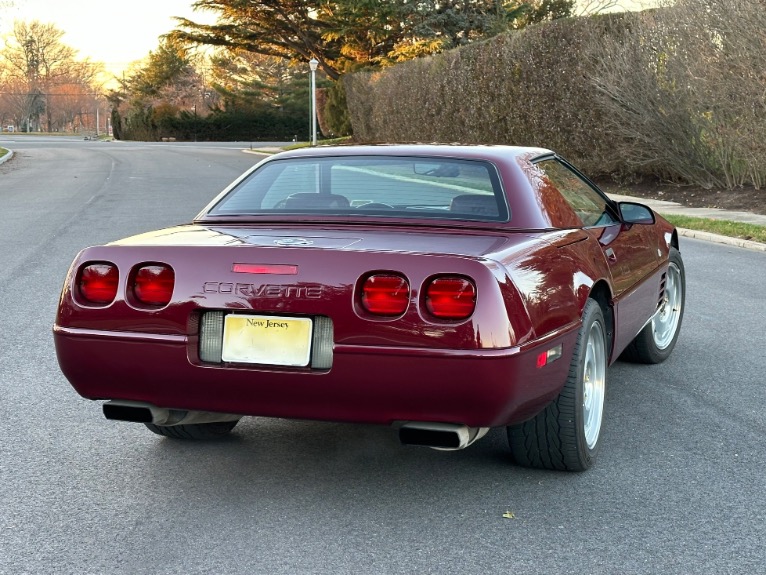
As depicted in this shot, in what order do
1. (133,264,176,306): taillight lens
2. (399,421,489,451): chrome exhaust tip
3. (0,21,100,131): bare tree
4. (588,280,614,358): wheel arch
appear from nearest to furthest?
1. (399,421,489,451): chrome exhaust tip
2. (133,264,176,306): taillight lens
3. (588,280,614,358): wheel arch
4. (0,21,100,131): bare tree

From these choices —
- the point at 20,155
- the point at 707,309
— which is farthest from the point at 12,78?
the point at 707,309

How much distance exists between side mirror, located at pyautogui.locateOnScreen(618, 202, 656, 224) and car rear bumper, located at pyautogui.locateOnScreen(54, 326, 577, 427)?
1589 mm

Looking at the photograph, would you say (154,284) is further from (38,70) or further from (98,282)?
(38,70)

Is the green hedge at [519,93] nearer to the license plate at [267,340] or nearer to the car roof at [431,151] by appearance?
the car roof at [431,151]

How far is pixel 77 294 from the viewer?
388cm

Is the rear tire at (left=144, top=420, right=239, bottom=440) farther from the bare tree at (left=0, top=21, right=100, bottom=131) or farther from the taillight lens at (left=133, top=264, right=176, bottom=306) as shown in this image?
the bare tree at (left=0, top=21, right=100, bottom=131)

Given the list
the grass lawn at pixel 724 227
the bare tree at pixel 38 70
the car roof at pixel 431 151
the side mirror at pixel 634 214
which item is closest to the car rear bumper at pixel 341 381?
the car roof at pixel 431 151

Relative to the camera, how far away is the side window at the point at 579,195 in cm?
485

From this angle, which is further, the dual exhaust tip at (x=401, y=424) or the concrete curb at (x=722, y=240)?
the concrete curb at (x=722, y=240)

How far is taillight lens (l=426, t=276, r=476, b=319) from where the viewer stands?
11.4 feet

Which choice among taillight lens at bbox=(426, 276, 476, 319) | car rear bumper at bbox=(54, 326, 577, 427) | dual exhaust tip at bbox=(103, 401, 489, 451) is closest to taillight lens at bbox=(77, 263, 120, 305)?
car rear bumper at bbox=(54, 326, 577, 427)

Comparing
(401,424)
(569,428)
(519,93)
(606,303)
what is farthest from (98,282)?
(519,93)

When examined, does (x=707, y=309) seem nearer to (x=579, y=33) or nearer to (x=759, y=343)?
(x=759, y=343)

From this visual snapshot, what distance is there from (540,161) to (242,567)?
2477 millimetres
